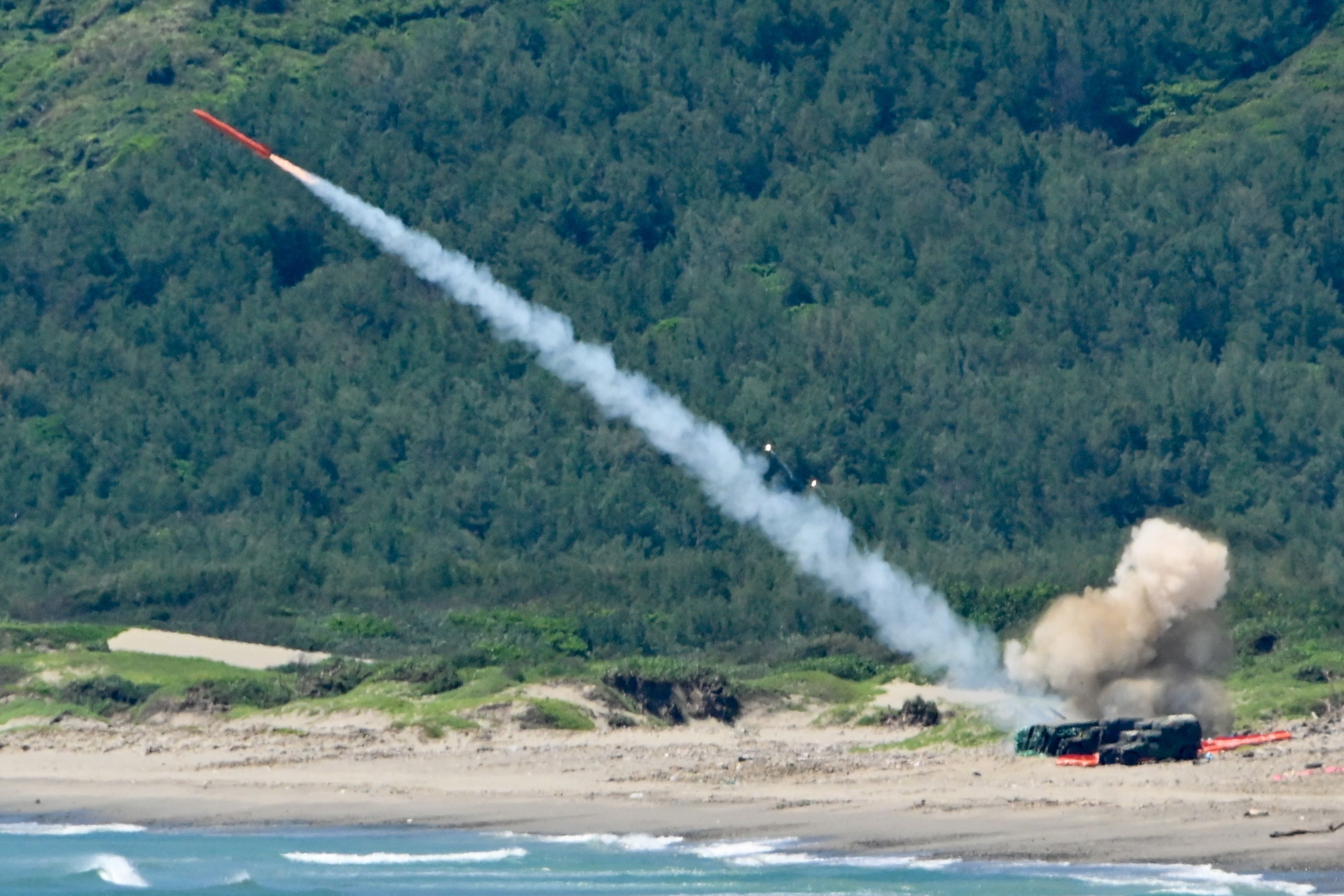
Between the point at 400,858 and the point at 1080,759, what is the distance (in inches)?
384

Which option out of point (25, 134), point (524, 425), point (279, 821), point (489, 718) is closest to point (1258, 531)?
point (524, 425)

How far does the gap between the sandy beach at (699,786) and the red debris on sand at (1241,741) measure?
318 mm

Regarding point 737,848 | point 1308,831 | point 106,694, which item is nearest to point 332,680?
point 106,694


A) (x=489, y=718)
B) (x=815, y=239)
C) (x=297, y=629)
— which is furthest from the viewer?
(x=815, y=239)

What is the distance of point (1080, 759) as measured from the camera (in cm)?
3550

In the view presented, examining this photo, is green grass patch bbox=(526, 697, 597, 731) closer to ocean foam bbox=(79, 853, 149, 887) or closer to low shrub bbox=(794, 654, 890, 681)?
low shrub bbox=(794, 654, 890, 681)

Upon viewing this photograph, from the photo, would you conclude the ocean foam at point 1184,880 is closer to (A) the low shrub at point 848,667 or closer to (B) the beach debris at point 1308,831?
(B) the beach debris at point 1308,831

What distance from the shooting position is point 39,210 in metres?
97.3

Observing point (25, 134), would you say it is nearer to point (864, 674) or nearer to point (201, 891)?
point (864, 674)

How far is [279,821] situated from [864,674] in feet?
59.7

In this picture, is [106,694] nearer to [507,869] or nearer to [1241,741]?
[507,869]

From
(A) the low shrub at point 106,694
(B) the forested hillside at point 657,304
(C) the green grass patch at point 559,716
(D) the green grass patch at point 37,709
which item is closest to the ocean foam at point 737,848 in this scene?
(C) the green grass patch at point 559,716

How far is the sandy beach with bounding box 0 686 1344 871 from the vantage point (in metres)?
30.5

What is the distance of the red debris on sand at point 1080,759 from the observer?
35.2 m
